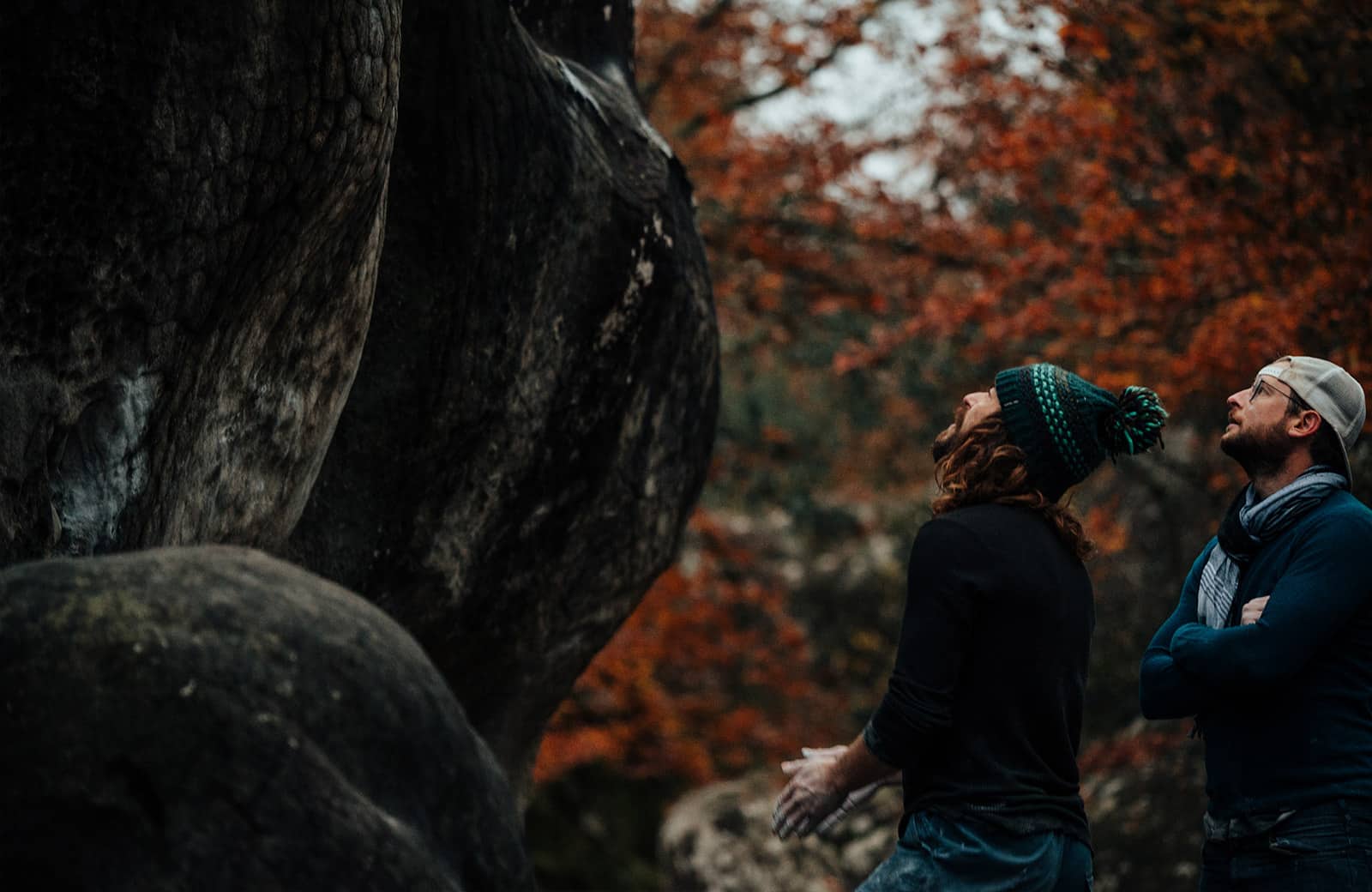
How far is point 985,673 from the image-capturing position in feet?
10.8

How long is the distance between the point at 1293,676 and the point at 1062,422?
79 cm

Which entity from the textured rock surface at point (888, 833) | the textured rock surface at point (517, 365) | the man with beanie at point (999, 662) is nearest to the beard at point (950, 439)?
the man with beanie at point (999, 662)

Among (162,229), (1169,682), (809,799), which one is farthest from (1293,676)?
(162,229)

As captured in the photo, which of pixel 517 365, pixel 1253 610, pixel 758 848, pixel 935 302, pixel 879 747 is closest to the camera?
pixel 879 747

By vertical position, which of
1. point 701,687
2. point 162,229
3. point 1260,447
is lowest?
point 701,687

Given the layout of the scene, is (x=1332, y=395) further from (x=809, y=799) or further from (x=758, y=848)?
(x=758, y=848)

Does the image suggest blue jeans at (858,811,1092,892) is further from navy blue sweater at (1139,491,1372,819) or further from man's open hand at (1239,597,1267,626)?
man's open hand at (1239,597,1267,626)

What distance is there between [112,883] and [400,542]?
8.90ft

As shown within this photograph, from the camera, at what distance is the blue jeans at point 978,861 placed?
324 centimetres

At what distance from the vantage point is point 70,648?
2.58 m

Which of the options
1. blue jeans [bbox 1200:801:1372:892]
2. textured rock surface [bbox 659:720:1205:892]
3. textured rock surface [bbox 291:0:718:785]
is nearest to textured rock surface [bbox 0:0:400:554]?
textured rock surface [bbox 291:0:718:785]

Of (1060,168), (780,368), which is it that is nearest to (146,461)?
(1060,168)

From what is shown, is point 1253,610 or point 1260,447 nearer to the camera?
point 1253,610

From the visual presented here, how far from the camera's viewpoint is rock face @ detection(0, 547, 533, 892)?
8.34ft
